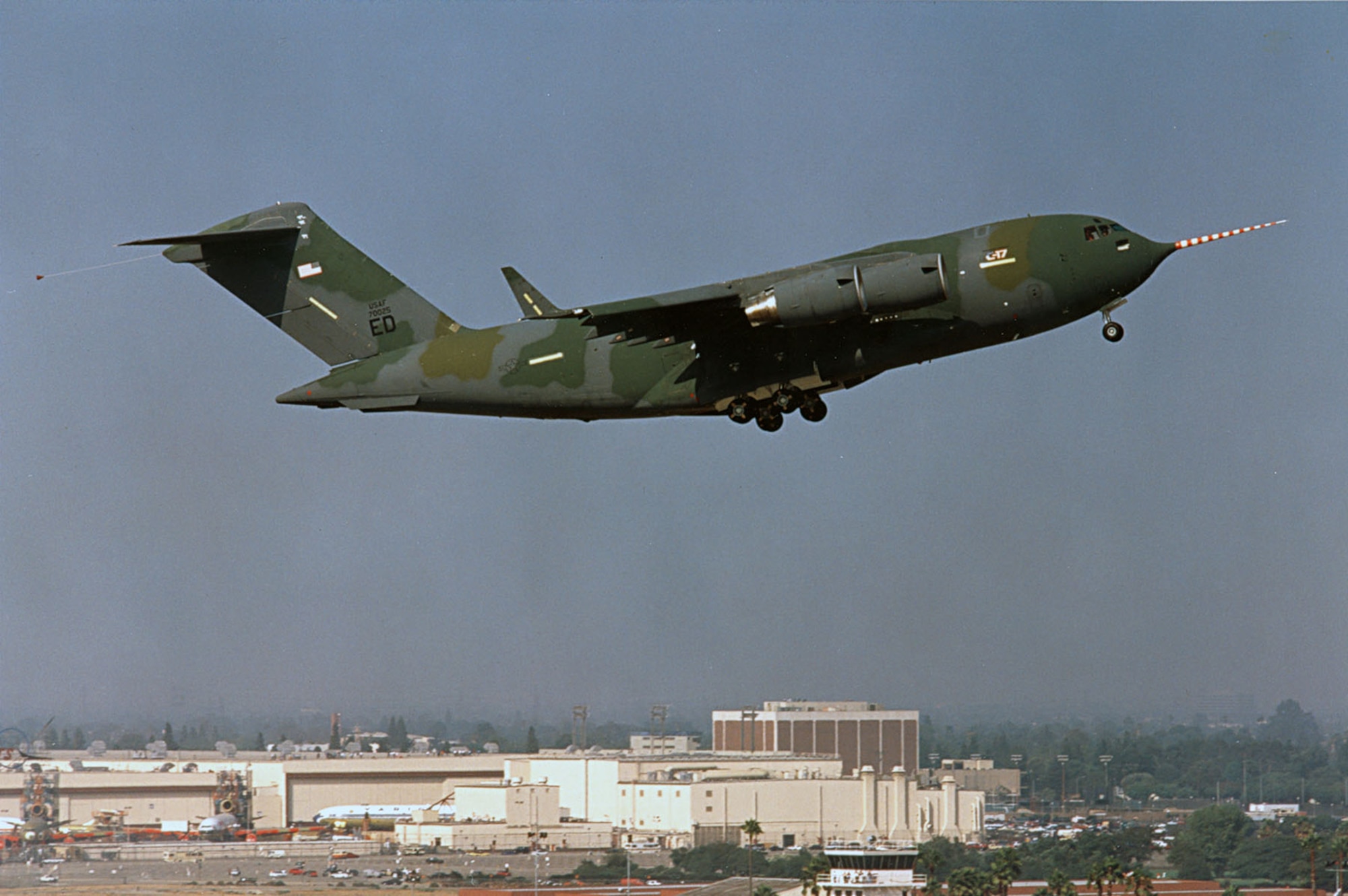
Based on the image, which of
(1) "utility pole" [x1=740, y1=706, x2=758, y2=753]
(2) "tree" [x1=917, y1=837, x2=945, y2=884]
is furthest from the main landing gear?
(1) "utility pole" [x1=740, y1=706, x2=758, y2=753]

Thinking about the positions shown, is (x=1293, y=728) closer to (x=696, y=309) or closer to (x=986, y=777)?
(x=986, y=777)

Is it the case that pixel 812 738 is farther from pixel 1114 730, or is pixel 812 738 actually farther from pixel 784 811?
pixel 1114 730

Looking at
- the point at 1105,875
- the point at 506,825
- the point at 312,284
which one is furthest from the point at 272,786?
the point at 312,284

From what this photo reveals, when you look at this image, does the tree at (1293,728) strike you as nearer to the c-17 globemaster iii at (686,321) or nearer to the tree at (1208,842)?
the tree at (1208,842)

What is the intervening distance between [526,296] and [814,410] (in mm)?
4596

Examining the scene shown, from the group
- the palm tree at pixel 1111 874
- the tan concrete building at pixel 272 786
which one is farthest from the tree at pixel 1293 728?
the tan concrete building at pixel 272 786

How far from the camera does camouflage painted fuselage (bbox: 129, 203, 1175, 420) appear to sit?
22.2 meters

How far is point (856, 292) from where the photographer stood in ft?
72.4

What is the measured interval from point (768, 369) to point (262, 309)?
9.15 meters

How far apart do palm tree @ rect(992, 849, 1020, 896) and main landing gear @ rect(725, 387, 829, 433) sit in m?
26.5

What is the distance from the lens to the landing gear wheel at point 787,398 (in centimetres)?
2417

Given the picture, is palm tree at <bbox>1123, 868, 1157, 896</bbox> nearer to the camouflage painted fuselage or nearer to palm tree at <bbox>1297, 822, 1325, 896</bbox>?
palm tree at <bbox>1297, 822, 1325, 896</bbox>

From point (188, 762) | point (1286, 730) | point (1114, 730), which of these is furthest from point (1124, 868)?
point (188, 762)

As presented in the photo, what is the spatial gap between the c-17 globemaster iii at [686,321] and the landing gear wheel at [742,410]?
0.03 metres
